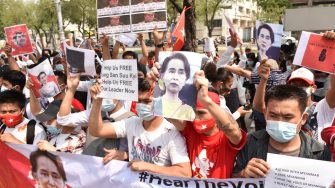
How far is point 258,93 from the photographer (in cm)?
328

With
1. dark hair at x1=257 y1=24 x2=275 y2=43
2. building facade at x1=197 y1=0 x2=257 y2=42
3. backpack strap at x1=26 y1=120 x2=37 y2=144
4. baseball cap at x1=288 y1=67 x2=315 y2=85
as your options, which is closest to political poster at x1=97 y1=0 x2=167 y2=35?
dark hair at x1=257 y1=24 x2=275 y2=43

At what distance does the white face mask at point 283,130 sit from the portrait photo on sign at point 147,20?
265cm

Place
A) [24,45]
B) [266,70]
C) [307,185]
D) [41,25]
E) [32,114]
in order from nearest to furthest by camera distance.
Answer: [307,185]
[266,70]
[32,114]
[24,45]
[41,25]

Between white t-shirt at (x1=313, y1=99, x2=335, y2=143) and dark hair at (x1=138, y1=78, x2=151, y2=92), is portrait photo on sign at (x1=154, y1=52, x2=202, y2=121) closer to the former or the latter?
dark hair at (x1=138, y1=78, x2=151, y2=92)

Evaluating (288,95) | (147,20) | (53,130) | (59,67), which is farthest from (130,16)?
(59,67)

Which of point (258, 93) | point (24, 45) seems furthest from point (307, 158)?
point (24, 45)

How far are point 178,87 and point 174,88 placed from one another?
3 centimetres

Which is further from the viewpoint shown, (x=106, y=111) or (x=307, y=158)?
(x=106, y=111)

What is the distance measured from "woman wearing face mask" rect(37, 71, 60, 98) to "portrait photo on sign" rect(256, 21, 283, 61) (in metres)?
2.26

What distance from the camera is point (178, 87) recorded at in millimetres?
2689

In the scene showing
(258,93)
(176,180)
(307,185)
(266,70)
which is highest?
(266,70)

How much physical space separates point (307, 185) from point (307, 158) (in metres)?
0.17

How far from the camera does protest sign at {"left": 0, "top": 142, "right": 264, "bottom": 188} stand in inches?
109

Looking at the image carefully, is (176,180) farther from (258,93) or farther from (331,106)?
(331,106)
